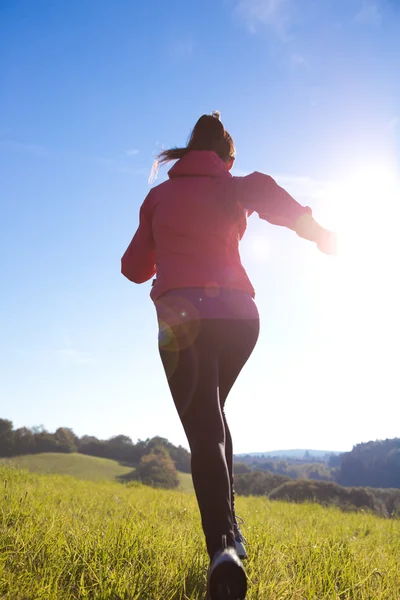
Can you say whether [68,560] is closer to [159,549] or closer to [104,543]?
[104,543]

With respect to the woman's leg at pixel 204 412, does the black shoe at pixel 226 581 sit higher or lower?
lower

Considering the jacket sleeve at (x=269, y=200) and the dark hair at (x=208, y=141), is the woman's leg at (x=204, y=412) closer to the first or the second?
the jacket sleeve at (x=269, y=200)

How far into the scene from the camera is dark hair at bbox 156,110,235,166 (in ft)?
9.12

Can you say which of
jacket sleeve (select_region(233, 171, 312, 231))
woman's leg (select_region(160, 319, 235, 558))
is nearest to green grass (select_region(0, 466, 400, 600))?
woman's leg (select_region(160, 319, 235, 558))

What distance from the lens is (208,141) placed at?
278 centimetres

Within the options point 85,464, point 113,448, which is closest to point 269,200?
point 85,464

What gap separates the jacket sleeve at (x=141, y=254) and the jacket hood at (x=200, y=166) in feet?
0.88

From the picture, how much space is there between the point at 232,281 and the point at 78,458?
70712 mm

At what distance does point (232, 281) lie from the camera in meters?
2.28

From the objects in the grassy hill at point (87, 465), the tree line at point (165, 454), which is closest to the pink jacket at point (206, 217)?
the tree line at point (165, 454)

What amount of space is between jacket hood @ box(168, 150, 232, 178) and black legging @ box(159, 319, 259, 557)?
886mm

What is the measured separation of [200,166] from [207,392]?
4.21 feet

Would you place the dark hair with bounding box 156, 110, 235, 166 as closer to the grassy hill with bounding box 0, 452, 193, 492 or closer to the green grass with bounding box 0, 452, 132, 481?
the grassy hill with bounding box 0, 452, 193, 492

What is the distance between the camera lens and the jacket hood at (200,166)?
2486 millimetres
